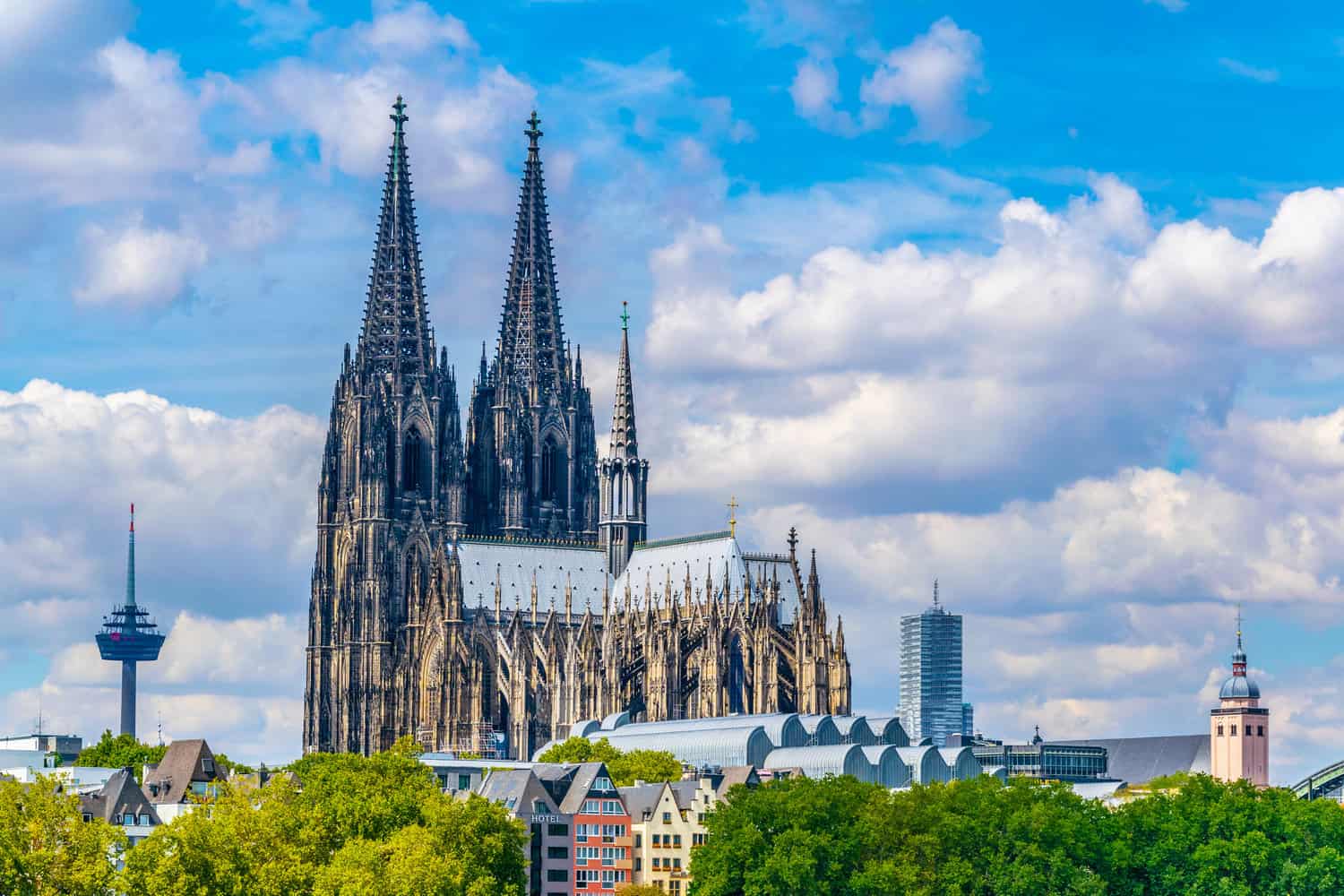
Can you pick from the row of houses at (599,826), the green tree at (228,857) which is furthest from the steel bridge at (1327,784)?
the green tree at (228,857)

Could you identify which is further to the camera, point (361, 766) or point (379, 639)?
point (379, 639)

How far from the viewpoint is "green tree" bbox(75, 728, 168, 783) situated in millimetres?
185375

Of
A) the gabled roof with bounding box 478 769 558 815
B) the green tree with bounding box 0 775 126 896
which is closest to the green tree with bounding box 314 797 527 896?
the gabled roof with bounding box 478 769 558 815

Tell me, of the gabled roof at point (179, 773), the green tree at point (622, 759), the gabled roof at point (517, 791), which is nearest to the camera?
the gabled roof at point (517, 791)

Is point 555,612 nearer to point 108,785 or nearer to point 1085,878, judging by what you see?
point 108,785

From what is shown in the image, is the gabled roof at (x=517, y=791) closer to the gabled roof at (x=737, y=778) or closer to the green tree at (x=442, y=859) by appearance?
the green tree at (x=442, y=859)

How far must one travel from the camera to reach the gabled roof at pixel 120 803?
13475cm

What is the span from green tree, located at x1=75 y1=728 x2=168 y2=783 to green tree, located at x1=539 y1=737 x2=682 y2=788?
30778mm

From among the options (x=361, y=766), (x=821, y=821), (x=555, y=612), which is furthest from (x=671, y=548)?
(x=821, y=821)

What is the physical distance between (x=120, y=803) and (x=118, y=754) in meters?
53.1

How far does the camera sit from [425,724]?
191 m

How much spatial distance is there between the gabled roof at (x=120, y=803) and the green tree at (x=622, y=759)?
26.4 meters

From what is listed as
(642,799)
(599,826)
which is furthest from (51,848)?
(642,799)

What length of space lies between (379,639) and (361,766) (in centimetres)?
5252
